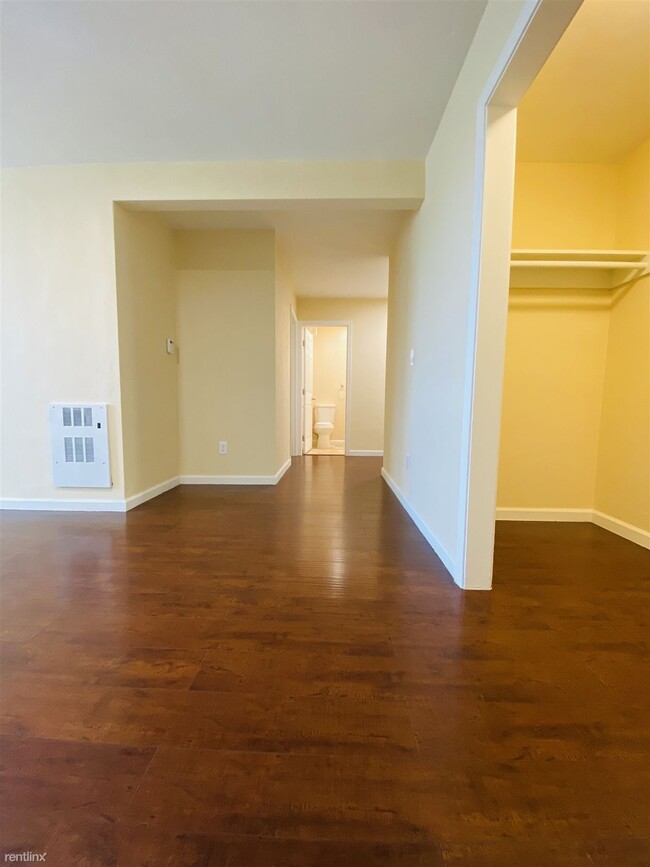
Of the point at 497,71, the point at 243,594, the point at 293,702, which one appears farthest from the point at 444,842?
the point at 497,71

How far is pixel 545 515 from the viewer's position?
9.01 feet

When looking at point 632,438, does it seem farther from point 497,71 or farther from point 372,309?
point 372,309

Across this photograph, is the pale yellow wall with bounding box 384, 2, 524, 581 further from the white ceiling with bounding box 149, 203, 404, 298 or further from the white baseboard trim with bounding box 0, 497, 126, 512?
the white baseboard trim with bounding box 0, 497, 126, 512

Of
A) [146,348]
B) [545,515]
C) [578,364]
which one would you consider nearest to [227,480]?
[146,348]

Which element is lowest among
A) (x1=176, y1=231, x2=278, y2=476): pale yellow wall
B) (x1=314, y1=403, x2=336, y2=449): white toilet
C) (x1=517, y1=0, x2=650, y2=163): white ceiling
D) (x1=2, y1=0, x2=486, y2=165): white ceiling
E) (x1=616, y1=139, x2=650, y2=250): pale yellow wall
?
(x1=314, y1=403, x2=336, y2=449): white toilet

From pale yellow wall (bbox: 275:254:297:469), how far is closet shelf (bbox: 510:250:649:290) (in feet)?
6.95

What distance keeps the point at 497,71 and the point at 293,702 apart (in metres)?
2.26

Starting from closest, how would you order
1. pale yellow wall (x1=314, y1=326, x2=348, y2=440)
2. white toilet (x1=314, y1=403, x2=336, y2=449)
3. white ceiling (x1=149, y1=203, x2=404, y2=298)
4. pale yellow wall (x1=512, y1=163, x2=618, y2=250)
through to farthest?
1. pale yellow wall (x1=512, y1=163, x2=618, y2=250)
2. white ceiling (x1=149, y1=203, x2=404, y2=298)
3. white toilet (x1=314, y1=403, x2=336, y2=449)
4. pale yellow wall (x1=314, y1=326, x2=348, y2=440)

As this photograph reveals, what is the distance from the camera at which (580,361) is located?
2625 mm

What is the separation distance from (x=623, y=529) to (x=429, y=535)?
137cm

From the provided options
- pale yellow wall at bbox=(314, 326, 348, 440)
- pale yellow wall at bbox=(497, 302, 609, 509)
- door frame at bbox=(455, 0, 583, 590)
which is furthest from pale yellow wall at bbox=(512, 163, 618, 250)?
pale yellow wall at bbox=(314, 326, 348, 440)

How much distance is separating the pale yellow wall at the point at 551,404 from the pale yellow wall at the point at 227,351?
2094 millimetres

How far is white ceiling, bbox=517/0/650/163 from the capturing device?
62.1 inches

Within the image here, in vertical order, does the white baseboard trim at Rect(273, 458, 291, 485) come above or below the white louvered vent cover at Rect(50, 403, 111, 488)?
below
